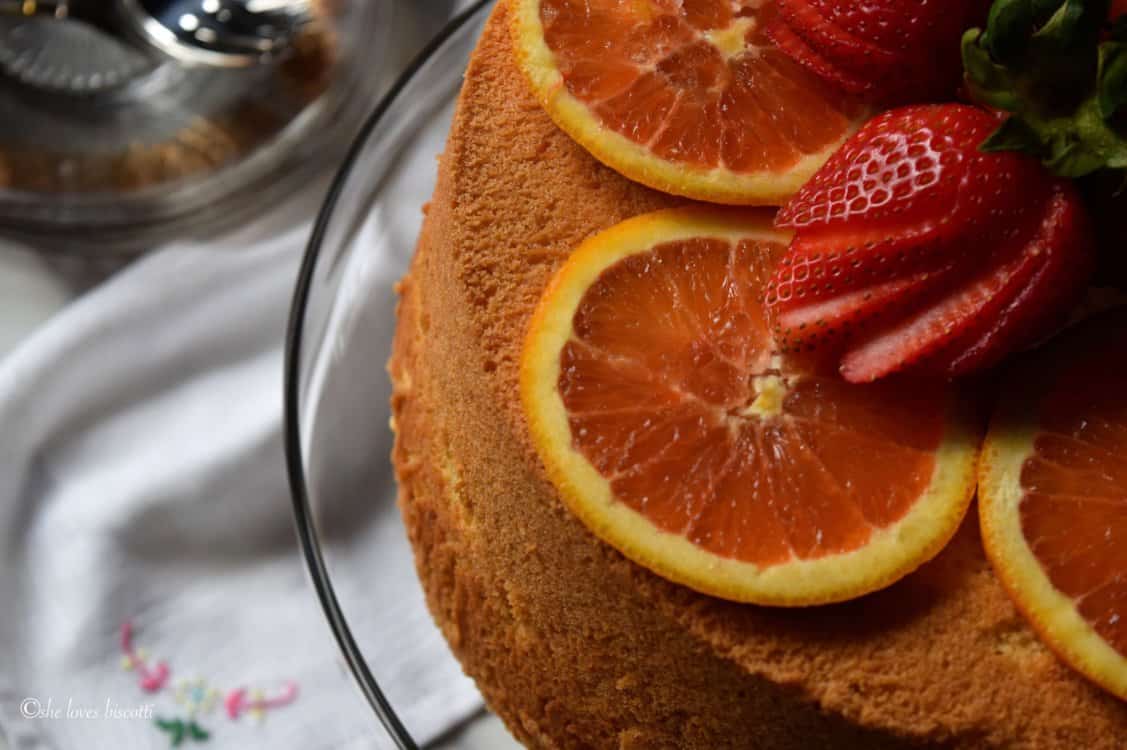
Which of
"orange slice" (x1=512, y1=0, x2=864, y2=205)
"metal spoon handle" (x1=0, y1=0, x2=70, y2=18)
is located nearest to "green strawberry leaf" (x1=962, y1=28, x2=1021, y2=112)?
"orange slice" (x1=512, y1=0, x2=864, y2=205)

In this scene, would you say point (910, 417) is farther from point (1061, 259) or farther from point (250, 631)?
point (250, 631)

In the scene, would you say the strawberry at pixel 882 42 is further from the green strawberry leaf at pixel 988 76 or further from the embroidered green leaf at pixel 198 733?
the embroidered green leaf at pixel 198 733

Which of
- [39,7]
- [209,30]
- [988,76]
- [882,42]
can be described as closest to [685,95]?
[882,42]

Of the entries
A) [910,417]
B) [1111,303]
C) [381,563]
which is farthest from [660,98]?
[381,563]

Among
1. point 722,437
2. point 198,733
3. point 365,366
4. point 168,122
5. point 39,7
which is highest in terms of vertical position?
point 39,7

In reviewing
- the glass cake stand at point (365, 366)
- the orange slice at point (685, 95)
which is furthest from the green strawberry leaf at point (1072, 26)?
the glass cake stand at point (365, 366)

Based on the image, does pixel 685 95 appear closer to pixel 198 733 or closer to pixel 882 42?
pixel 882 42
